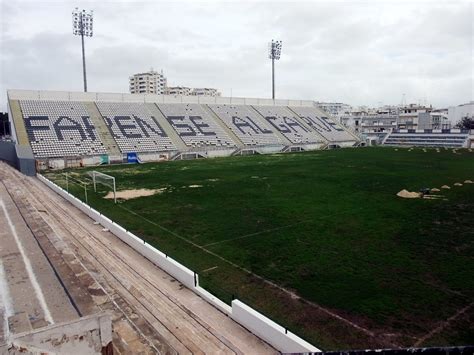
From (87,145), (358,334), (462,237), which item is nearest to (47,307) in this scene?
(358,334)

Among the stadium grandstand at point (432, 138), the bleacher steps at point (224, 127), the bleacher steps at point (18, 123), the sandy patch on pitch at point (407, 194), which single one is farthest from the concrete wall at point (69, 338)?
the stadium grandstand at point (432, 138)

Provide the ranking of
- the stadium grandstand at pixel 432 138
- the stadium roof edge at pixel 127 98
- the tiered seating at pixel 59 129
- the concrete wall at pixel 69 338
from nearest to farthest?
1. the concrete wall at pixel 69 338
2. the tiered seating at pixel 59 129
3. the stadium roof edge at pixel 127 98
4. the stadium grandstand at pixel 432 138

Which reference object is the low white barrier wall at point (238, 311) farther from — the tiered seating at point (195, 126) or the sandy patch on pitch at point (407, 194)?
the tiered seating at point (195, 126)

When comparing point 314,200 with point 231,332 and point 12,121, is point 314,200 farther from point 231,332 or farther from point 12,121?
point 12,121

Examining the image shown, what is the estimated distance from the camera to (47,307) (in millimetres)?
8797

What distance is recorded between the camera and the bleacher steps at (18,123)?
127ft

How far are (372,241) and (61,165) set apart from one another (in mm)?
33391

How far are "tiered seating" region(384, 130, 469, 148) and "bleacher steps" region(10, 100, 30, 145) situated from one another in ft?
189

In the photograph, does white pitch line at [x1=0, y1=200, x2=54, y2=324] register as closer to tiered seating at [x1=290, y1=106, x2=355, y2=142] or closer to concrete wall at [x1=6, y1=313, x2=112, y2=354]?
concrete wall at [x1=6, y1=313, x2=112, y2=354]

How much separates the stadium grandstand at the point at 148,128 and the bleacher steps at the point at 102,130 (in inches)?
1.2

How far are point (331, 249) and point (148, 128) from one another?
39498 mm

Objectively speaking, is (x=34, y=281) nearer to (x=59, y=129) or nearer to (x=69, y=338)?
(x=69, y=338)

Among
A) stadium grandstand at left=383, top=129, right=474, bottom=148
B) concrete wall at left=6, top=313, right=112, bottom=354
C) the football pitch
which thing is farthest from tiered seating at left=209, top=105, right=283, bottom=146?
concrete wall at left=6, top=313, right=112, bottom=354

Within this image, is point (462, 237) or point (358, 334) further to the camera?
point (462, 237)
